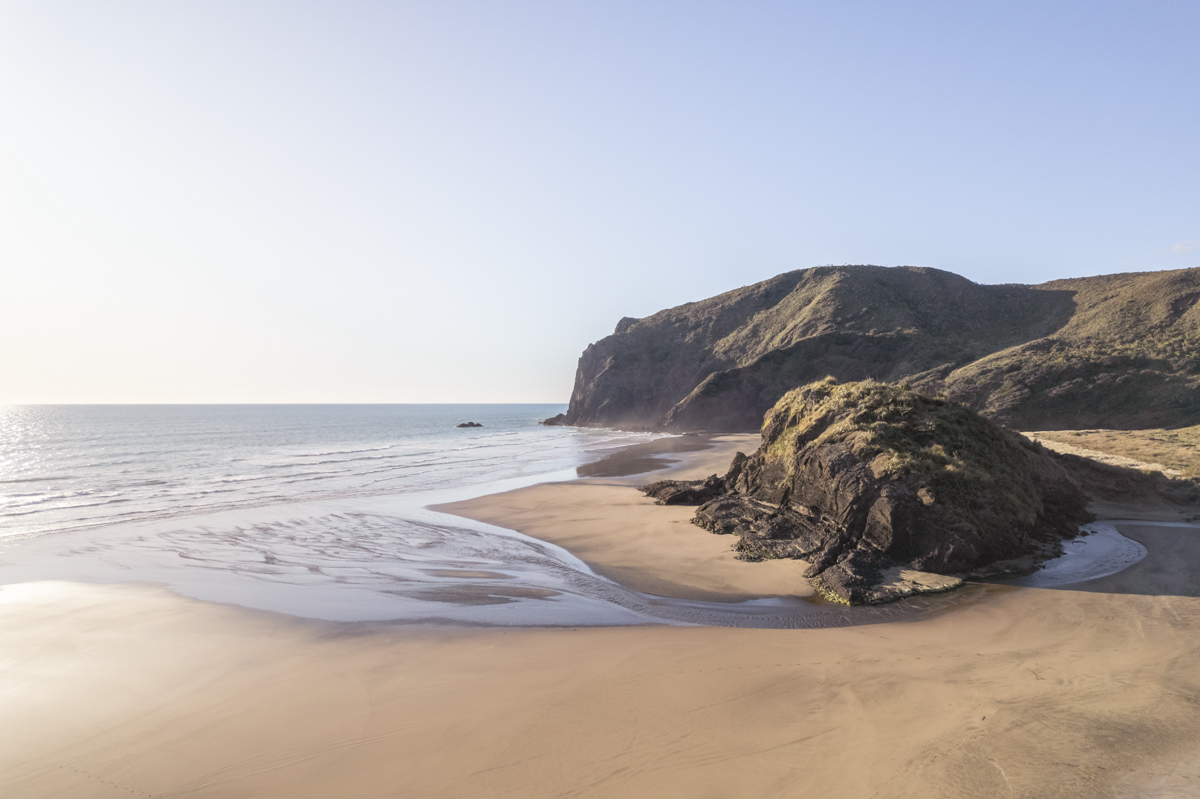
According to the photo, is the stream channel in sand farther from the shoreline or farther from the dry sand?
the dry sand

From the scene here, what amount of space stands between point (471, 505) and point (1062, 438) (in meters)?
25.0

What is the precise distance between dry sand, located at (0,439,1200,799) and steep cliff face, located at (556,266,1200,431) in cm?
4055

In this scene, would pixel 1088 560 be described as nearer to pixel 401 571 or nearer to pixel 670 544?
pixel 670 544

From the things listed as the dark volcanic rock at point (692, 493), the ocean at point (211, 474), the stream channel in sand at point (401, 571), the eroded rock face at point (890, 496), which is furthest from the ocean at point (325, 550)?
the dark volcanic rock at point (692, 493)

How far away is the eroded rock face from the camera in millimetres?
10875

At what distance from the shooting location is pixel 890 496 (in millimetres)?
11297

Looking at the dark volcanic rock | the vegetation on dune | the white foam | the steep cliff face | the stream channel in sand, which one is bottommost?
the stream channel in sand

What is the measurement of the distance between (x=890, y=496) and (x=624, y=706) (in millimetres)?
7612

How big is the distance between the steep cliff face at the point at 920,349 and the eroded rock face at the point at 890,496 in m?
33.9

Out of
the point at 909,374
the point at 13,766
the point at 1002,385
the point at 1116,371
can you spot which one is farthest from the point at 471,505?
the point at 909,374

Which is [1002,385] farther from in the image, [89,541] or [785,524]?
[89,541]

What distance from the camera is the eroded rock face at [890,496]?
35.7ft

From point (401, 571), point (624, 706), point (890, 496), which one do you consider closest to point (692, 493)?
point (890, 496)

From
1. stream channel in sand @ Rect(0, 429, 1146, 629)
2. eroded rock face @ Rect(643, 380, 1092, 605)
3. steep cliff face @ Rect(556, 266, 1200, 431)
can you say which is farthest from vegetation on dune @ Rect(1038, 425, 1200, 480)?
steep cliff face @ Rect(556, 266, 1200, 431)
